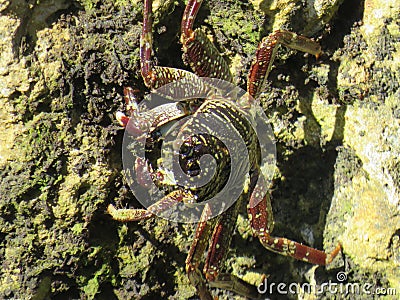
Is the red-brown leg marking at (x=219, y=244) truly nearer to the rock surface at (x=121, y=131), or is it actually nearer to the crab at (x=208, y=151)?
the crab at (x=208, y=151)

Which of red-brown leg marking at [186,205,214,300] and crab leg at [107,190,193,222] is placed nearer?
crab leg at [107,190,193,222]

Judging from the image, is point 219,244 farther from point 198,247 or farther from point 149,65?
point 149,65

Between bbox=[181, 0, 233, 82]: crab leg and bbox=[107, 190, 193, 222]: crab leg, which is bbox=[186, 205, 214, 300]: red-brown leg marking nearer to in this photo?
bbox=[107, 190, 193, 222]: crab leg

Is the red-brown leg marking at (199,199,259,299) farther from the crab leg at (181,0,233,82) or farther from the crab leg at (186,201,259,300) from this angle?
the crab leg at (181,0,233,82)

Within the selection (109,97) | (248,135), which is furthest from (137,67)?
(248,135)

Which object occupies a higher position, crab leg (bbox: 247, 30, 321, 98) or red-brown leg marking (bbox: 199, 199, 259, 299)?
crab leg (bbox: 247, 30, 321, 98)

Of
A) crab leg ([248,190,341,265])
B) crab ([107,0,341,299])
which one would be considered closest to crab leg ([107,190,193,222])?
crab ([107,0,341,299])

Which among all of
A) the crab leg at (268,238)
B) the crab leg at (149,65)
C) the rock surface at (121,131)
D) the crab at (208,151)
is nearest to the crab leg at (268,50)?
the crab at (208,151)

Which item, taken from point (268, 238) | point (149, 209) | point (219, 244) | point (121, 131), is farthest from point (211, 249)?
point (121, 131)

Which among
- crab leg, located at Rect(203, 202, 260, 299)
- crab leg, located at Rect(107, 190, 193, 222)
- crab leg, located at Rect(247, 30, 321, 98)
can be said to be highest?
crab leg, located at Rect(247, 30, 321, 98)
